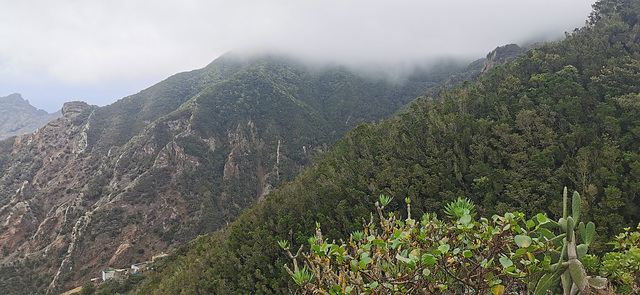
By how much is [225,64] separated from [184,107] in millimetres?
60394

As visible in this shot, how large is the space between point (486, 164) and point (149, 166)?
6944cm

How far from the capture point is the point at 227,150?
268 feet

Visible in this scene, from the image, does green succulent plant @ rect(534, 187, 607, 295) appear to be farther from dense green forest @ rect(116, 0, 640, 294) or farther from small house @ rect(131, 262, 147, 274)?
small house @ rect(131, 262, 147, 274)

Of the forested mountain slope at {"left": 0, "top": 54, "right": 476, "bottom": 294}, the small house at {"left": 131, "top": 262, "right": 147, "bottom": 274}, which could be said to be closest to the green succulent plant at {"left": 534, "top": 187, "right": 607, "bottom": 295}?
the small house at {"left": 131, "top": 262, "right": 147, "bottom": 274}

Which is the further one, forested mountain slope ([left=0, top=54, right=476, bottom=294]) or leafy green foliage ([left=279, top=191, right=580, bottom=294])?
forested mountain slope ([left=0, top=54, right=476, bottom=294])

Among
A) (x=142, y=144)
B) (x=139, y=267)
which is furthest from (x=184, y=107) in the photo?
(x=139, y=267)

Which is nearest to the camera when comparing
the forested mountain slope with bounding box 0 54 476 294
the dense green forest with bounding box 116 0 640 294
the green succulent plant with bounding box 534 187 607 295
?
the green succulent plant with bounding box 534 187 607 295

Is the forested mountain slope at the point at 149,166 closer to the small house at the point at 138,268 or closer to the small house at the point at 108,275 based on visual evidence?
the small house at the point at 138,268

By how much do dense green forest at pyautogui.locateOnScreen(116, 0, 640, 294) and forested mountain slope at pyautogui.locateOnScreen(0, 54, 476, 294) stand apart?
2838cm

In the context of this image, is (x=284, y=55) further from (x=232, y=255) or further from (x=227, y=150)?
(x=232, y=255)

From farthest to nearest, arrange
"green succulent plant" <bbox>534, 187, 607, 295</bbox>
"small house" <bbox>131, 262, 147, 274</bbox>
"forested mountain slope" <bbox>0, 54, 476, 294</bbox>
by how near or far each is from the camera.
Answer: "forested mountain slope" <bbox>0, 54, 476, 294</bbox> < "small house" <bbox>131, 262, 147, 274</bbox> < "green succulent plant" <bbox>534, 187, 607, 295</bbox>

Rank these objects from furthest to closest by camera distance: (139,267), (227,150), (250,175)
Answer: (227,150), (250,175), (139,267)

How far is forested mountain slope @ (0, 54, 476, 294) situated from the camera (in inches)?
2112

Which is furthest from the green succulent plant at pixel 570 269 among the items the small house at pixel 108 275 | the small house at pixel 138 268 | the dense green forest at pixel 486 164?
the small house at pixel 108 275
